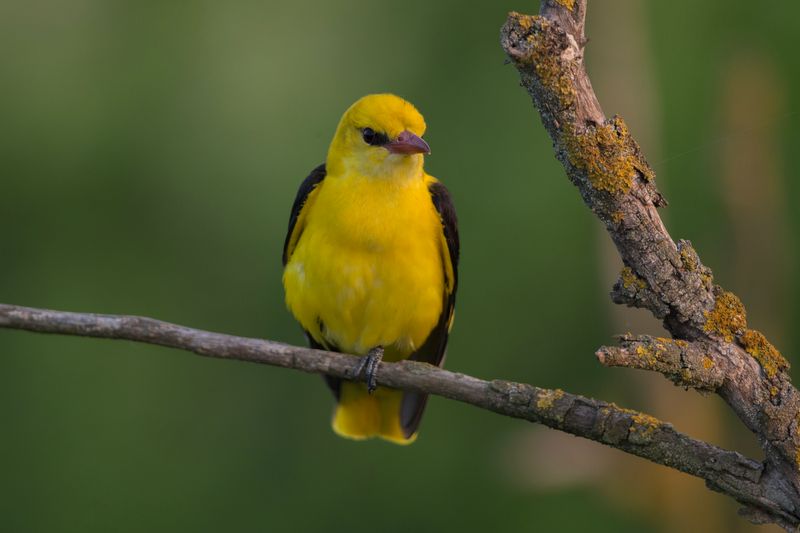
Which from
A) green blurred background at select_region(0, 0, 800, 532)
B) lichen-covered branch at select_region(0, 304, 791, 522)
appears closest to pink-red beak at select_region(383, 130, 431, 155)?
lichen-covered branch at select_region(0, 304, 791, 522)

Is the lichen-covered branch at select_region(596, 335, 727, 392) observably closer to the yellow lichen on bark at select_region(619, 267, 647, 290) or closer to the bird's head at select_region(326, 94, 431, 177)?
the yellow lichen on bark at select_region(619, 267, 647, 290)

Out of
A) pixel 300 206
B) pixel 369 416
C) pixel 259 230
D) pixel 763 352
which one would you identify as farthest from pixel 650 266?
pixel 259 230

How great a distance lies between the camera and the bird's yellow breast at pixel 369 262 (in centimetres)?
427

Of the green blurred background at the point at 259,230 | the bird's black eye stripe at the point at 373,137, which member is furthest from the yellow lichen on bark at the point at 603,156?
the green blurred background at the point at 259,230

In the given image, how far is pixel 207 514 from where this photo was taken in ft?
19.4

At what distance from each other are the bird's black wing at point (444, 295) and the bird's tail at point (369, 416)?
9 cm

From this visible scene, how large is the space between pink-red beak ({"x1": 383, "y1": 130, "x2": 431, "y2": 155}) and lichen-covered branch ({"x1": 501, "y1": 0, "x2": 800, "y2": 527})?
1314 millimetres

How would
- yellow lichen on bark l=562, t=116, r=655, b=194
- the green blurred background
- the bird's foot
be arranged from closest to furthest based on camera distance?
1. yellow lichen on bark l=562, t=116, r=655, b=194
2. the bird's foot
3. the green blurred background

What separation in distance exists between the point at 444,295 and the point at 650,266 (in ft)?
6.07

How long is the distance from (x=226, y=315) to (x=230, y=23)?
170cm

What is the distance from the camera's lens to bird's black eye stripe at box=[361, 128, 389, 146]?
13.9 ft

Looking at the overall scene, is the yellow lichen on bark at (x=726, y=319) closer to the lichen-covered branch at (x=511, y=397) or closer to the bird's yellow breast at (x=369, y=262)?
the lichen-covered branch at (x=511, y=397)

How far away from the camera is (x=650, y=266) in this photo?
2.81 metres

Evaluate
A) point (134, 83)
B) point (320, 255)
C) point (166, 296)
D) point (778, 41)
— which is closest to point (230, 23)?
point (134, 83)
